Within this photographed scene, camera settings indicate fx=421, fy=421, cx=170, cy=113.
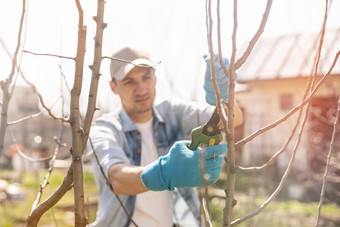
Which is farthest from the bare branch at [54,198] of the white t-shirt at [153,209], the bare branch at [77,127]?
the white t-shirt at [153,209]

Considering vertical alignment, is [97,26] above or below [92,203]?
above

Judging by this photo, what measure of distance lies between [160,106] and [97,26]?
1.58m

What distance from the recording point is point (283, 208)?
281 inches

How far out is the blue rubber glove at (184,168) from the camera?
1.40m

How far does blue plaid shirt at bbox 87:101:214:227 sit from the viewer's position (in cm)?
231

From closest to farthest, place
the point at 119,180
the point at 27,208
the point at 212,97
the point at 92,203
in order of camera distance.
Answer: the point at 119,180
the point at 212,97
the point at 27,208
the point at 92,203

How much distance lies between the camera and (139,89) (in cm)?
241

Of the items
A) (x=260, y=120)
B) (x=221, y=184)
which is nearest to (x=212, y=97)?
(x=221, y=184)

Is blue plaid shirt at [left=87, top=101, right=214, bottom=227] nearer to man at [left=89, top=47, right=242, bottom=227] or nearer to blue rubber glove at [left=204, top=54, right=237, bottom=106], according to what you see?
man at [left=89, top=47, right=242, bottom=227]

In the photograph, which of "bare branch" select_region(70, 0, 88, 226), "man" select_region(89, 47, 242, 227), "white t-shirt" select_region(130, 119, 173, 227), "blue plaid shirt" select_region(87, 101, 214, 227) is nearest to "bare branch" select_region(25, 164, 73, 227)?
"bare branch" select_region(70, 0, 88, 226)

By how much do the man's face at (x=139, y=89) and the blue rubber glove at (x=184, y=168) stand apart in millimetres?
1009

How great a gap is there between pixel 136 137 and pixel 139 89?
29cm

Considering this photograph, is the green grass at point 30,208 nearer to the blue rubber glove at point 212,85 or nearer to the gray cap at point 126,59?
the gray cap at point 126,59

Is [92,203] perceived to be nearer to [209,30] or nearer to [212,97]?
[212,97]
